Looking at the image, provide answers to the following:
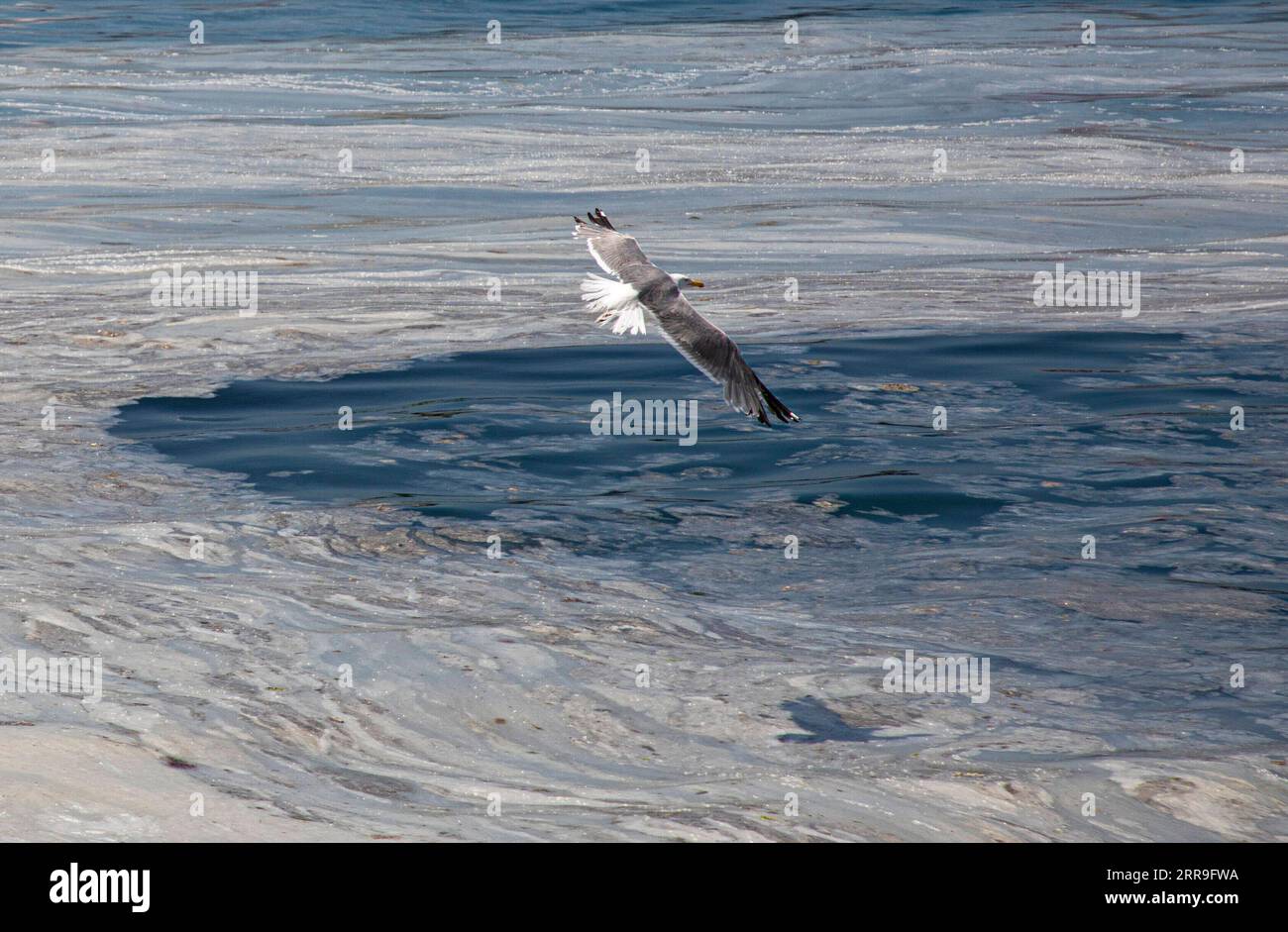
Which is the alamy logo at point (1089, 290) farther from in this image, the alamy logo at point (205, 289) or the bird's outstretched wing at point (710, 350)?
the bird's outstretched wing at point (710, 350)

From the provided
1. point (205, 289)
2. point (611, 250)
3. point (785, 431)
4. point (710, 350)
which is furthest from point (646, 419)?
point (710, 350)

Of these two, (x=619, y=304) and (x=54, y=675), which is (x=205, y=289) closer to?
(x=619, y=304)

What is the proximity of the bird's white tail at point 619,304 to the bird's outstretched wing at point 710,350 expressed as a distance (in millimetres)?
63

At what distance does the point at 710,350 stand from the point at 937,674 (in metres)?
1.39

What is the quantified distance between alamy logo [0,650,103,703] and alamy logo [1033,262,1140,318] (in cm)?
897

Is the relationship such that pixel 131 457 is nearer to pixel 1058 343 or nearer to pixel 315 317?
A: pixel 315 317

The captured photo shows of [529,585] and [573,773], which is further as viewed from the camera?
[529,585]

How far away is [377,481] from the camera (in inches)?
336

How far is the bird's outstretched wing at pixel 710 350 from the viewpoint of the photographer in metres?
6.07

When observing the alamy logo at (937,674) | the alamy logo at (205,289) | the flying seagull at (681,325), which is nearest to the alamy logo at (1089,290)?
the alamy logo at (205,289)

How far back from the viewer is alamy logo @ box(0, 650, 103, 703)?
197 inches

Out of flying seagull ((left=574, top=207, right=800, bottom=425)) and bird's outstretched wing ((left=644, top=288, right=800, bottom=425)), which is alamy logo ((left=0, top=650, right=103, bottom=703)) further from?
bird's outstretched wing ((left=644, top=288, right=800, bottom=425))

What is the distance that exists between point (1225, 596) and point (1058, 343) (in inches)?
188

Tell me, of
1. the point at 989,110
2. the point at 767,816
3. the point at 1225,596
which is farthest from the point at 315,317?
the point at 989,110
